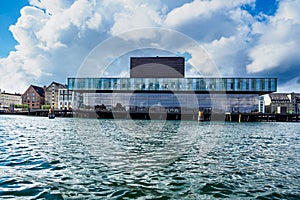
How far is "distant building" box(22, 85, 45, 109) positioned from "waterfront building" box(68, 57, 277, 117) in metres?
60.1

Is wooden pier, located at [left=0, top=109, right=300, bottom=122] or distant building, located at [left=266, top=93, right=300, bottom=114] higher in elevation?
distant building, located at [left=266, top=93, right=300, bottom=114]

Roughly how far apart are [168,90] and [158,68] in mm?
10068

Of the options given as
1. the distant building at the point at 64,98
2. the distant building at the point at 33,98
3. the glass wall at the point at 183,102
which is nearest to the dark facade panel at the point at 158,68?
the glass wall at the point at 183,102

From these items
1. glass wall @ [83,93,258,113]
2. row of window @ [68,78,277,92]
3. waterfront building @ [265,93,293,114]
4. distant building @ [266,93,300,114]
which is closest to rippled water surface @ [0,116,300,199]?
row of window @ [68,78,277,92]

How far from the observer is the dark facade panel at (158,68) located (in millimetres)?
79688

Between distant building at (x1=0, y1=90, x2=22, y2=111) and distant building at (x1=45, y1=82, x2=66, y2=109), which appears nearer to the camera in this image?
distant building at (x1=45, y1=82, x2=66, y2=109)

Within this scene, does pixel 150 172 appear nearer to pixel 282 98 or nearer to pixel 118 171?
pixel 118 171

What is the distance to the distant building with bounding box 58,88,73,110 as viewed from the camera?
121 m

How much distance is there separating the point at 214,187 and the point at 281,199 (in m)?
1.69

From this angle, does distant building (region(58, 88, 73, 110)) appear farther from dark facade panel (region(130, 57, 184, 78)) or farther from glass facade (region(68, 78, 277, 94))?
dark facade panel (region(130, 57, 184, 78))

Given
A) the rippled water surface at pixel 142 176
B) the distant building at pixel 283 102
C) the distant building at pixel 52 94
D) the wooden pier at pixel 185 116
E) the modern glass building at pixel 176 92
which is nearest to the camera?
the rippled water surface at pixel 142 176

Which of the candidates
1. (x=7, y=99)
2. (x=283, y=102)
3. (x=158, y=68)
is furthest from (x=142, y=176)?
(x=7, y=99)

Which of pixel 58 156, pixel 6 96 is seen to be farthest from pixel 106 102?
pixel 6 96

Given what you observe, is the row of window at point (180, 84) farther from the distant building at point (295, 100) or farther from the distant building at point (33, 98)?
the distant building at point (295, 100)
